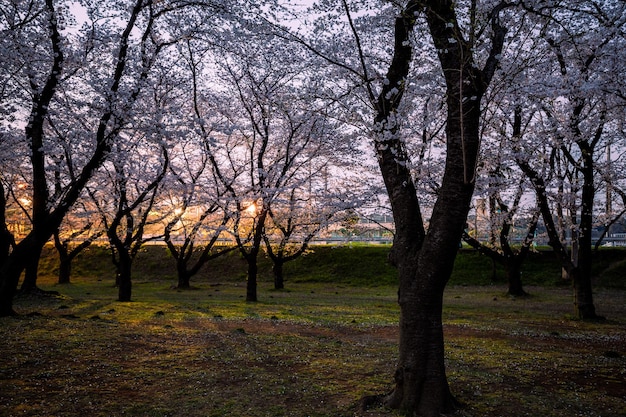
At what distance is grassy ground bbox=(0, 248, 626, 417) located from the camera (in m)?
6.45

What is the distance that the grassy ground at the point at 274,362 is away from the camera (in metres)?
6.45

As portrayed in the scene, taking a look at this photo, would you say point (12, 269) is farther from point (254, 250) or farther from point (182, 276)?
point (182, 276)

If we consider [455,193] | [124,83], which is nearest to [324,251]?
[124,83]

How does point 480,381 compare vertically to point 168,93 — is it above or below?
below

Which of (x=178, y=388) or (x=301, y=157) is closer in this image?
(x=178, y=388)

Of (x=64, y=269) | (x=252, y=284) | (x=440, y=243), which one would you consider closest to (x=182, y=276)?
(x=64, y=269)

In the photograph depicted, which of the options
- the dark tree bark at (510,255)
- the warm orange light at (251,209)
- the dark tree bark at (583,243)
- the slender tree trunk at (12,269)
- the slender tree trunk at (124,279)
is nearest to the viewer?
the slender tree trunk at (12,269)

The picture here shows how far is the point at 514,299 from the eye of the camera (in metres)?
25.0

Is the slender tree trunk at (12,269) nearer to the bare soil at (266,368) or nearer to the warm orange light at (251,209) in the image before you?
the bare soil at (266,368)

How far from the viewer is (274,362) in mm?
8922

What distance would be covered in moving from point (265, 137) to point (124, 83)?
767cm

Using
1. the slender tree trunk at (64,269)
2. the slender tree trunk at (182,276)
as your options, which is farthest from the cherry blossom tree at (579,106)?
the slender tree trunk at (64,269)

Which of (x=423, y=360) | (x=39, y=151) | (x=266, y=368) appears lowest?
(x=266, y=368)

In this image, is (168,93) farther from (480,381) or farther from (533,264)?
(533,264)
